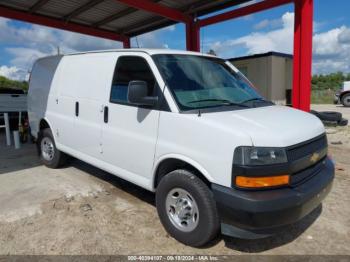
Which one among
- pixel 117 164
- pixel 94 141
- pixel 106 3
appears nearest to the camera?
pixel 117 164

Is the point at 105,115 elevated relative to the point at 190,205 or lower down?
elevated

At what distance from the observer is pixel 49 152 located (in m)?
6.31

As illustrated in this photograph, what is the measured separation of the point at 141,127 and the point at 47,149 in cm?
330

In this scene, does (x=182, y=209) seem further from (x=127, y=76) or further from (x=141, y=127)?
(x=127, y=76)

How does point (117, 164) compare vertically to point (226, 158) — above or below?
below

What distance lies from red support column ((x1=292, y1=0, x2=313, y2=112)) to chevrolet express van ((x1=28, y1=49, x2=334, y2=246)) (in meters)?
5.38

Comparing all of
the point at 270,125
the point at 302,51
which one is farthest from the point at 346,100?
the point at 270,125

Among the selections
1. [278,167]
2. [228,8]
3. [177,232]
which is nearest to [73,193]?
[177,232]

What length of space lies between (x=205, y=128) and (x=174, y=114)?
1.53 ft

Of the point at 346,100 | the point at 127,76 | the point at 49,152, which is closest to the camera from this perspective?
the point at 127,76

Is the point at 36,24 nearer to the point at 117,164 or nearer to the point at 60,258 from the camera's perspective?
the point at 117,164

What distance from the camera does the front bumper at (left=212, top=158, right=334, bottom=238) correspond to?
2.80m

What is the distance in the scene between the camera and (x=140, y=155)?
3885 millimetres

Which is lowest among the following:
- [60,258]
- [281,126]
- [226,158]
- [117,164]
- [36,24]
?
[60,258]
